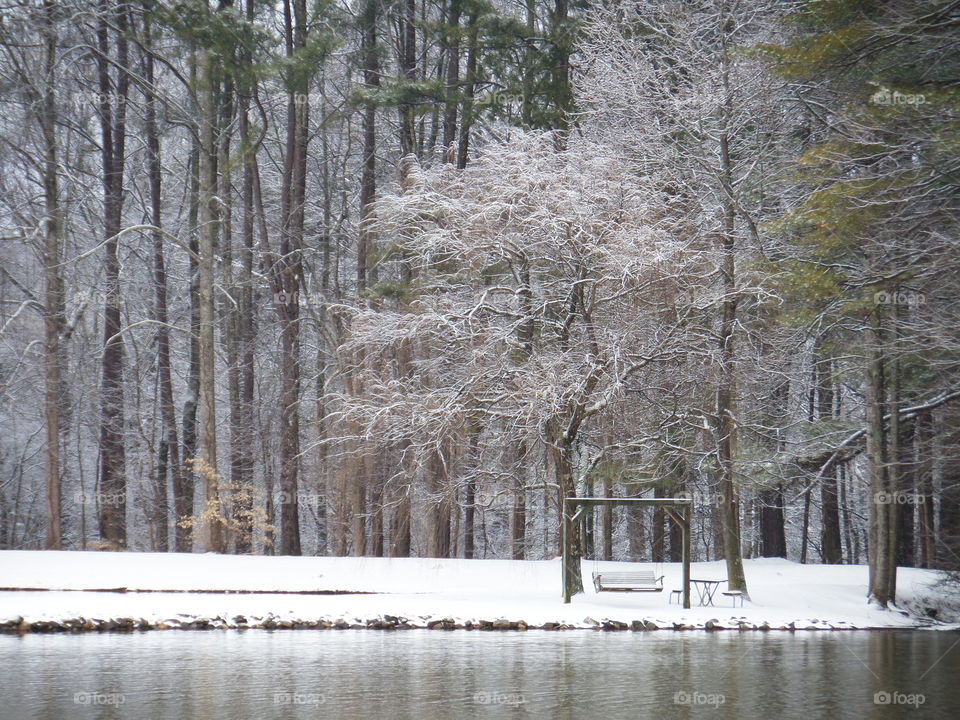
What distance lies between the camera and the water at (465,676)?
30.9ft

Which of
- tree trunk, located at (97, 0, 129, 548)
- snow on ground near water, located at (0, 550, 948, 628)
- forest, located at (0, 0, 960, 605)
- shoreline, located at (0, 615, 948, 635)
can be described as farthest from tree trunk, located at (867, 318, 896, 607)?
tree trunk, located at (97, 0, 129, 548)

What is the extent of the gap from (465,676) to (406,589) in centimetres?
979

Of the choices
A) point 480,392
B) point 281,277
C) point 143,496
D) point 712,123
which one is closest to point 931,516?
point 712,123

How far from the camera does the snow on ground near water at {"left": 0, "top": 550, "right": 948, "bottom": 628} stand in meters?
17.1

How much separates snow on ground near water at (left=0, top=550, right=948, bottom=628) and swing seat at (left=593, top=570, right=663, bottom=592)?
1.25ft

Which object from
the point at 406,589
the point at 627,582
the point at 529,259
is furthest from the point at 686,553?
the point at 529,259

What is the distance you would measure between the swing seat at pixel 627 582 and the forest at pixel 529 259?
5.80 ft

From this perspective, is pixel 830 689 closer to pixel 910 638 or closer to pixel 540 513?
pixel 910 638

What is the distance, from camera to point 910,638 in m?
16.7

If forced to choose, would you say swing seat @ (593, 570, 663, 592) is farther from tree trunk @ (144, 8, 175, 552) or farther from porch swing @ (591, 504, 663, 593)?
tree trunk @ (144, 8, 175, 552)

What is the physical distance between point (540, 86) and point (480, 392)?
10.5 meters

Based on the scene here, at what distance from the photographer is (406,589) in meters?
21.0

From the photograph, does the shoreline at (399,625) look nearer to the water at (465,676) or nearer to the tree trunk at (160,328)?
the water at (465,676)

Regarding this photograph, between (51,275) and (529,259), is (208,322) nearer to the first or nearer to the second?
(51,275)
